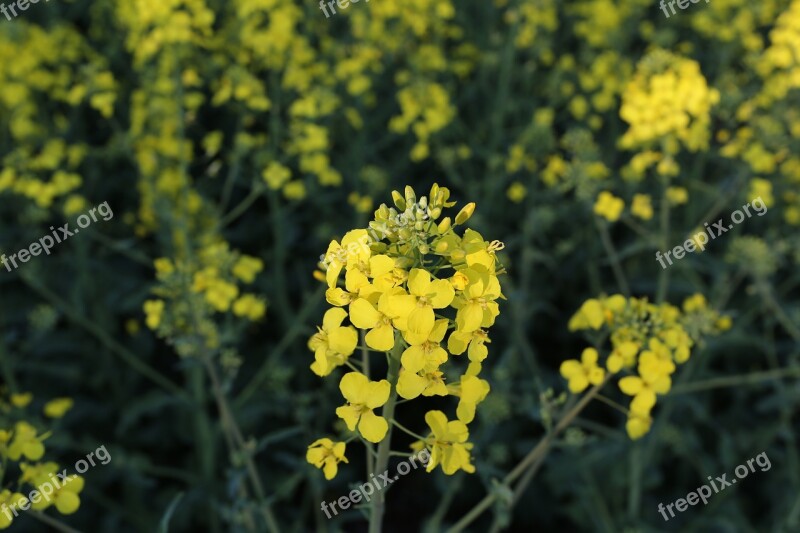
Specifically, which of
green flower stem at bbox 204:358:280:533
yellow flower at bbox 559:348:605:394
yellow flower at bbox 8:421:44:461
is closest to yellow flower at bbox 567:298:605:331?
yellow flower at bbox 559:348:605:394

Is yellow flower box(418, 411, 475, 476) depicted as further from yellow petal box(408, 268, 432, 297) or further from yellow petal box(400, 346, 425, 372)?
yellow petal box(408, 268, 432, 297)

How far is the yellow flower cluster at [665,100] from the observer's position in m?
4.20

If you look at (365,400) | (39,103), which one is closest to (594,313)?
(365,400)

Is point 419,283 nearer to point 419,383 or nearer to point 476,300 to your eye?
point 476,300

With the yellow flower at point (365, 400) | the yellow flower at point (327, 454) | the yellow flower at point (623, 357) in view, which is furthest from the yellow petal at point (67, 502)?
the yellow flower at point (623, 357)

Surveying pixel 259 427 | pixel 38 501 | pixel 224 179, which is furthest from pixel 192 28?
pixel 38 501

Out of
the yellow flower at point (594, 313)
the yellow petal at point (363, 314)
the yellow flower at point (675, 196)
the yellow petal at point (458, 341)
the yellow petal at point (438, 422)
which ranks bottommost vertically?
the yellow petal at point (438, 422)

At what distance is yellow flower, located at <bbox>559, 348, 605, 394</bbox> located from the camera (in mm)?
2746

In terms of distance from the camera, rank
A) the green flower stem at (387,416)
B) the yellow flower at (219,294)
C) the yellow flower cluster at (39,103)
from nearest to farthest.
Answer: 1. the green flower stem at (387,416)
2. the yellow flower at (219,294)
3. the yellow flower cluster at (39,103)

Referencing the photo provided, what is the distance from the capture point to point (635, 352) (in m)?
2.72

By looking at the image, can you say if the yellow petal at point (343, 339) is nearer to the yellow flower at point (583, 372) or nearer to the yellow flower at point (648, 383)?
the yellow flower at point (583, 372)

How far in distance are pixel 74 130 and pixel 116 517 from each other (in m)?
3.25

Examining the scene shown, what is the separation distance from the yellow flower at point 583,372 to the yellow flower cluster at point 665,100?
199cm

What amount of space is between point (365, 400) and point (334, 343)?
17 cm
